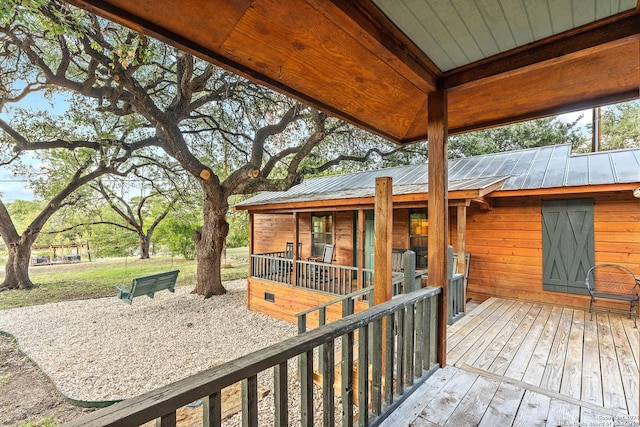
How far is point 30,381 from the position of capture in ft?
14.5

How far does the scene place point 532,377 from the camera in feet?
8.63

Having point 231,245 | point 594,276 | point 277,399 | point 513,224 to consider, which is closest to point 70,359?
point 277,399

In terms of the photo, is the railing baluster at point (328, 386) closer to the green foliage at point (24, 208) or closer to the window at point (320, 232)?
the window at point (320, 232)

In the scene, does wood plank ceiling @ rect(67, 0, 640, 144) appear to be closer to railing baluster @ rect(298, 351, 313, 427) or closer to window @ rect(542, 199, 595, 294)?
railing baluster @ rect(298, 351, 313, 427)

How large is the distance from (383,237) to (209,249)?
7911 millimetres

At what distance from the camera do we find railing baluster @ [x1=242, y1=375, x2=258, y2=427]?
123 centimetres

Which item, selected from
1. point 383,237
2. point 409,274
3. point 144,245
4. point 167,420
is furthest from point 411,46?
point 144,245

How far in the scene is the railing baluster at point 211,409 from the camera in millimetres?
1088

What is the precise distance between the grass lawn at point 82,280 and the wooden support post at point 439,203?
11001mm

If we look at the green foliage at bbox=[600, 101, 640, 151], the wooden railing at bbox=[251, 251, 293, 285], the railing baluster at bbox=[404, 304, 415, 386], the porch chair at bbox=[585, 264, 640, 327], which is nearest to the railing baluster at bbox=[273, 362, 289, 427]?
the railing baluster at bbox=[404, 304, 415, 386]

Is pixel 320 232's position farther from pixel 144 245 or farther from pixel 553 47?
pixel 144 245

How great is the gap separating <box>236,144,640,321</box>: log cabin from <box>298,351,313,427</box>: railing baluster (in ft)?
12.7

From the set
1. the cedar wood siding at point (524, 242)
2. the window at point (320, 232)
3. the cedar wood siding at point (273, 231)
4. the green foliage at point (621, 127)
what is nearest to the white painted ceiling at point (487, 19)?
the cedar wood siding at point (524, 242)

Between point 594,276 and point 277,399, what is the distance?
650 centimetres
